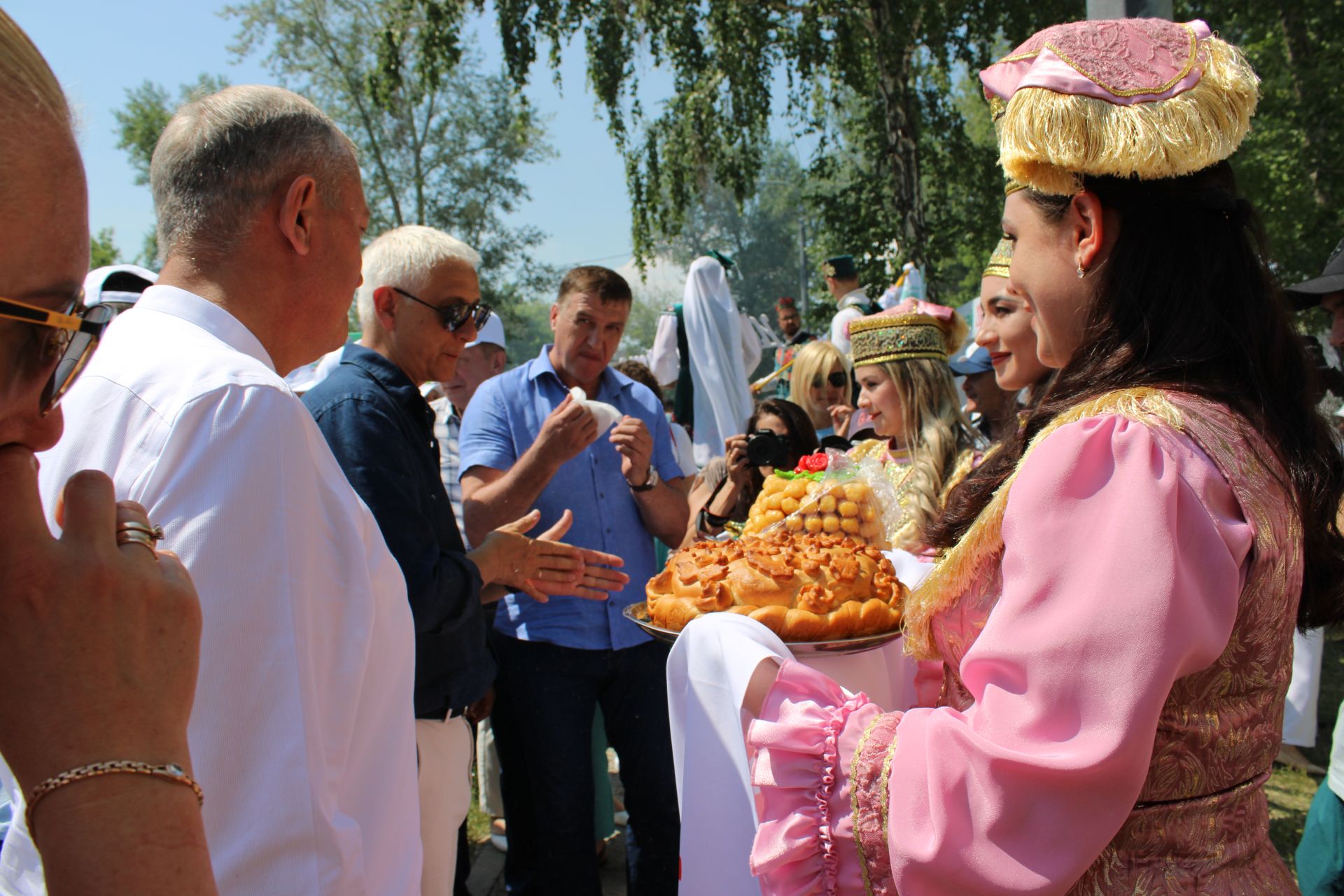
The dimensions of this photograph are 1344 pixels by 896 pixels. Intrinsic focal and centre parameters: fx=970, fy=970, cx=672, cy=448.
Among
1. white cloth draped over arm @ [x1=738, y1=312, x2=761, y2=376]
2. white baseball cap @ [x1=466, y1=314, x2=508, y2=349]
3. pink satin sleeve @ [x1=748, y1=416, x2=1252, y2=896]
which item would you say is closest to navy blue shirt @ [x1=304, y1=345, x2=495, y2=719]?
pink satin sleeve @ [x1=748, y1=416, x2=1252, y2=896]

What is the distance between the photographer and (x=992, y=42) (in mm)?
11719

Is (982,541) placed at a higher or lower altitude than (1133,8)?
lower

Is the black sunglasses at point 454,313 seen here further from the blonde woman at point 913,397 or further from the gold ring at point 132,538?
the gold ring at point 132,538

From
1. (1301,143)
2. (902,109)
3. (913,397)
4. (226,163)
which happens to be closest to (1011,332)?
(913,397)

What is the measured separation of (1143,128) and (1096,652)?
0.83 metres

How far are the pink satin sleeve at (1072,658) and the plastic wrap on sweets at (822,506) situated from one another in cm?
149

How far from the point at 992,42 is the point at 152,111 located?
32650 mm

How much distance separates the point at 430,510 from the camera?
2.74 metres

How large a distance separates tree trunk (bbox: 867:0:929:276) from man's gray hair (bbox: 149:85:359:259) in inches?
392

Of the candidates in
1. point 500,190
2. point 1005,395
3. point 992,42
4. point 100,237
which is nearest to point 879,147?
point 992,42

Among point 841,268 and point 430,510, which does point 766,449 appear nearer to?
point 430,510

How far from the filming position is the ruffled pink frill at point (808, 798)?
5.50 feet

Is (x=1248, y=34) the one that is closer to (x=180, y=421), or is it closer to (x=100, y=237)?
(x=180, y=421)

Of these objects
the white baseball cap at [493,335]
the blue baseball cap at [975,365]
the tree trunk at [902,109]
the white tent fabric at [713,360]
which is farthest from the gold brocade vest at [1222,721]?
the tree trunk at [902,109]
